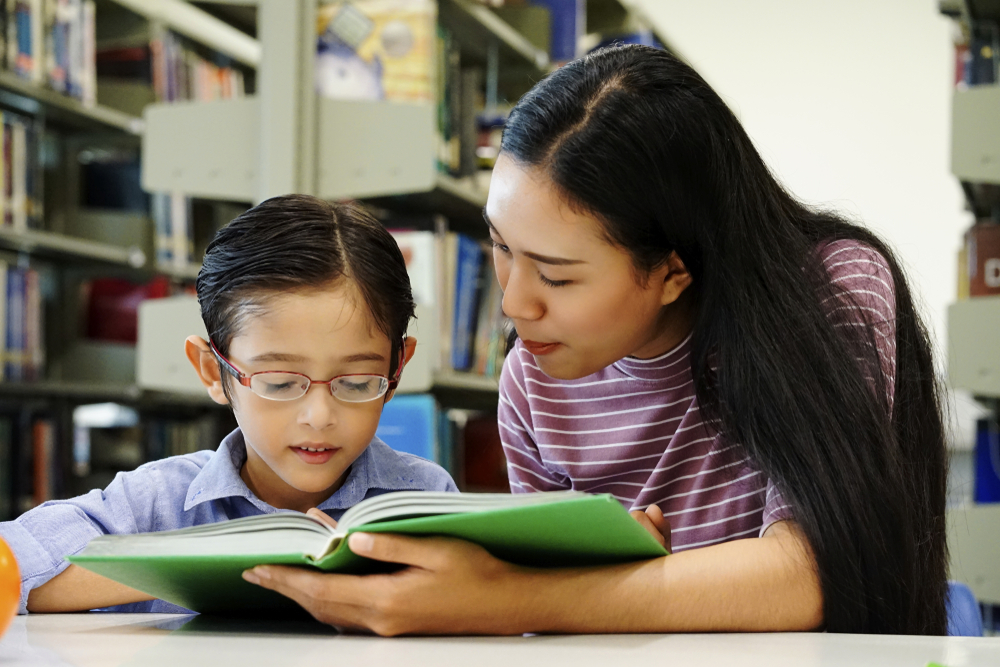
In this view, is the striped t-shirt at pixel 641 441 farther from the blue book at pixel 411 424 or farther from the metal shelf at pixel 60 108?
the metal shelf at pixel 60 108

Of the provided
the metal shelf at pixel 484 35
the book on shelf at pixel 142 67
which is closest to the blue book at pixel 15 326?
the book on shelf at pixel 142 67

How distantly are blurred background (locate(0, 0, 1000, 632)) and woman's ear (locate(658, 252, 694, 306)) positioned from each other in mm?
986

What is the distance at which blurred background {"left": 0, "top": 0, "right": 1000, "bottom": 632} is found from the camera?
2.19 meters

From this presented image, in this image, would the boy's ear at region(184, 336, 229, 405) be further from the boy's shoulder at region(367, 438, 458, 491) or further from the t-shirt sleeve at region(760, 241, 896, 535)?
the t-shirt sleeve at region(760, 241, 896, 535)

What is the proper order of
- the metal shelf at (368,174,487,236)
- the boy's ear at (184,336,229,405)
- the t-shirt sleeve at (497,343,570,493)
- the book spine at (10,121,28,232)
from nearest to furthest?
the boy's ear at (184,336,229,405) → the t-shirt sleeve at (497,343,570,493) → the metal shelf at (368,174,487,236) → the book spine at (10,121,28,232)

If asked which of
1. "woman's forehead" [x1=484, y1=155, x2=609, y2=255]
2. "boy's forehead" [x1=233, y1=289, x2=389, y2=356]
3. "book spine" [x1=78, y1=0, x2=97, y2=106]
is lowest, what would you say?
"boy's forehead" [x1=233, y1=289, x2=389, y2=356]

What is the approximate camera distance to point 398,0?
87.0 inches

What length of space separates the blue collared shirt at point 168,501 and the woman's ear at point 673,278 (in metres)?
0.32

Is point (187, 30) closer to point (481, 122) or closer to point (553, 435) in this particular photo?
point (481, 122)

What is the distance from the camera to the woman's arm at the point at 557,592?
666mm

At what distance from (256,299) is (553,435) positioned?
39 cm

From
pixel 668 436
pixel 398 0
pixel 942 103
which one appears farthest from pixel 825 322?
pixel 942 103

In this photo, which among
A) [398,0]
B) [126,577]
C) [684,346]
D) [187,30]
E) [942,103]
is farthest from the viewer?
[942,103]

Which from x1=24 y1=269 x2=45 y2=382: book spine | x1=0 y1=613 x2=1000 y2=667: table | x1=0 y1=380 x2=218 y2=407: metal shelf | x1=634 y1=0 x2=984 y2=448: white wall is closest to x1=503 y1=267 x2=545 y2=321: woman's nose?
x1=0 y1=613 x2=1000 y2=667: table
